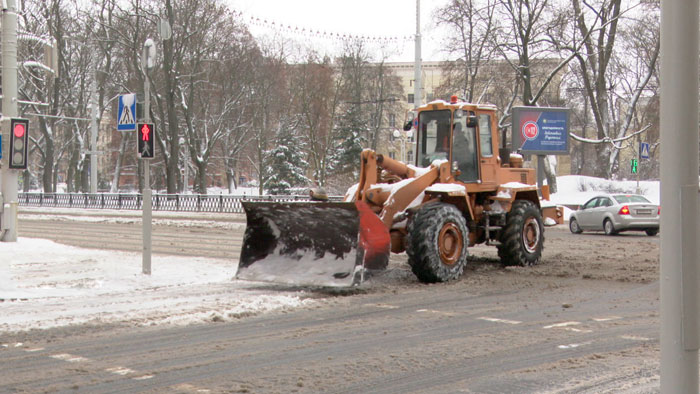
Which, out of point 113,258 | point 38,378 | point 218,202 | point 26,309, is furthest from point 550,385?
point 218,202

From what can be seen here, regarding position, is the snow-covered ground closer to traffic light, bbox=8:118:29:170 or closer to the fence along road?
the fence along road

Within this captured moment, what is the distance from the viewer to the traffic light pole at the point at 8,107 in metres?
18.9

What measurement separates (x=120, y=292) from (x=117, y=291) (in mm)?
120

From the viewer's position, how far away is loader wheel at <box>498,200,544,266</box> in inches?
536

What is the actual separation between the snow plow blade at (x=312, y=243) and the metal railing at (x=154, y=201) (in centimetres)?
2487

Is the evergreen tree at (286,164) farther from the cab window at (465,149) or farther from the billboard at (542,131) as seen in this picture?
the cab window at (465,149)

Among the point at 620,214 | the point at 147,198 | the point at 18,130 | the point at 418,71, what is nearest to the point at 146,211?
Answer: the point at 147,198

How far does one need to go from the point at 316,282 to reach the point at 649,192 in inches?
1349

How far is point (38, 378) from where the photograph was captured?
237 inches

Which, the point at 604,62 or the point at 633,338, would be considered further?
the point at 604,62

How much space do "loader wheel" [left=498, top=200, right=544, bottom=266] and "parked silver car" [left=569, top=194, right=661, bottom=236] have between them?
9.89 meters

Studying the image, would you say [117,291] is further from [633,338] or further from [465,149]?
[633,338]

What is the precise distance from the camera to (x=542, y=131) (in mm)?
32312

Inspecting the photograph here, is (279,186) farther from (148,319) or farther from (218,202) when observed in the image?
(148,319)
